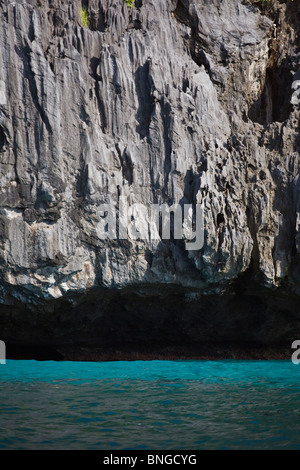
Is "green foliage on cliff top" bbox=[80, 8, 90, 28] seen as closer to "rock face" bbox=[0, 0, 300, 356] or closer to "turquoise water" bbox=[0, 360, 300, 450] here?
"rock face" bbox=[0, 0, 300, 356]

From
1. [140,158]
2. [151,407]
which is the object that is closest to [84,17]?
[140,158]

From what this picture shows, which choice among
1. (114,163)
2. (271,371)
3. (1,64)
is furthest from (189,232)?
(1,64)

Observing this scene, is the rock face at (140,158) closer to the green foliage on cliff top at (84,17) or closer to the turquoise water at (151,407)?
the green foliage on cliff top at (84,17)

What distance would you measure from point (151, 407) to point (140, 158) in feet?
24.8

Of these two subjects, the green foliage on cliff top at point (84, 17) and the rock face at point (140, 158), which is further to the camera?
the green foliage on cliff top at point (84, 17)

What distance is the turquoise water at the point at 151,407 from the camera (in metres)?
7.68

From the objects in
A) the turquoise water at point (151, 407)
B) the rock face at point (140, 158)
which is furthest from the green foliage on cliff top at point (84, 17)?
the turquoise water at point (151, 407)

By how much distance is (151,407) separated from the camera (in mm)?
9766

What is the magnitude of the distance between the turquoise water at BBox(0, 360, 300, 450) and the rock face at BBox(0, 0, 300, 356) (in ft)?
7.61

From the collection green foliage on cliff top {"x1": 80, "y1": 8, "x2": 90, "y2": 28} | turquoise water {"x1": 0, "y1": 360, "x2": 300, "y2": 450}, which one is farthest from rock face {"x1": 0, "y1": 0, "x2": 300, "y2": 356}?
turquoise water {"x1": 0, "y1": 360, "x2": 300, "y2": 450}

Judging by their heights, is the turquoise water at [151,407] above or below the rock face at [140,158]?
below

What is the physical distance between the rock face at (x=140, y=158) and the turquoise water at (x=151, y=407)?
2.32 metres

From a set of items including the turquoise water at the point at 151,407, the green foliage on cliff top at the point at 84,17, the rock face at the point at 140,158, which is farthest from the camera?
the green foliage on cliff top at the point at 84,17

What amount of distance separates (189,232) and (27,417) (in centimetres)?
690
